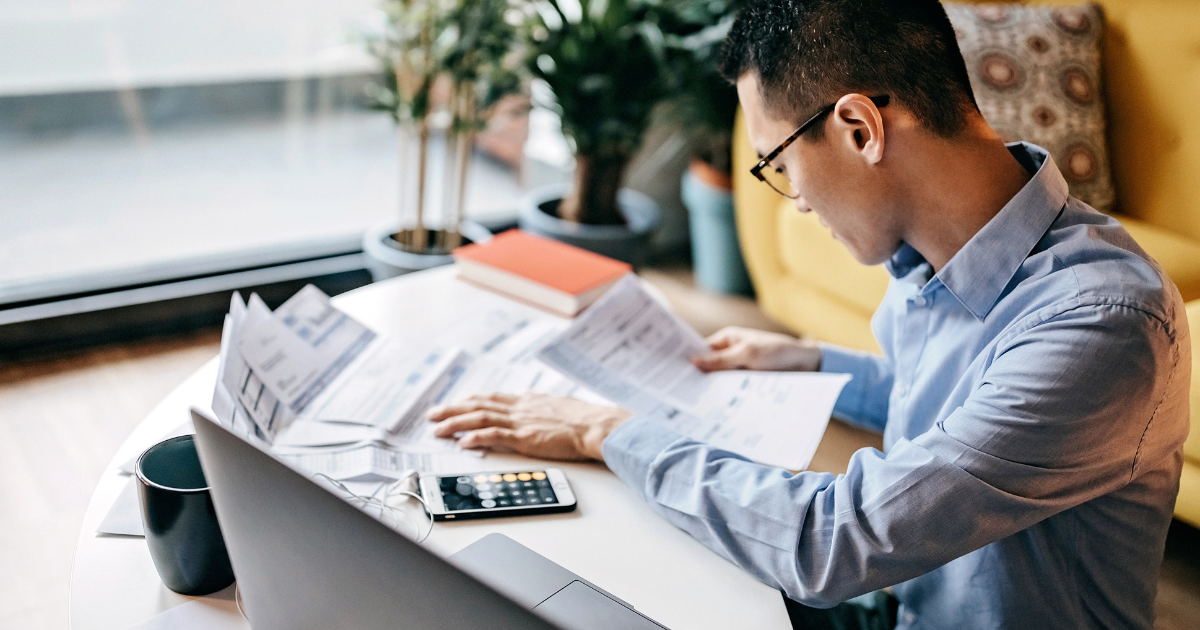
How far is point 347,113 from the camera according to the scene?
2.60m

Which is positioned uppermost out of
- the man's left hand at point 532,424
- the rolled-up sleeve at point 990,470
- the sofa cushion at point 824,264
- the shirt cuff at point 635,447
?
the rolled-up sleeve at point 990,470

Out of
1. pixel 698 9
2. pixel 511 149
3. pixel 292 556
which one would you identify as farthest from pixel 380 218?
pixel 292 556

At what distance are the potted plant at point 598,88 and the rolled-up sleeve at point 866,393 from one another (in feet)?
4.26

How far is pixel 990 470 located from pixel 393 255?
5.80 ft

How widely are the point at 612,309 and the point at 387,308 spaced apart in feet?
1.05

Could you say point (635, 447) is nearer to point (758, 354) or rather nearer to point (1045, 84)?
point (758, 354)

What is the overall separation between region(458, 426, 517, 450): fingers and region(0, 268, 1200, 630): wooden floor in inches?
13.7

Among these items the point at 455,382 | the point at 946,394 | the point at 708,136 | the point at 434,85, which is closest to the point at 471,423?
the point at 455,382

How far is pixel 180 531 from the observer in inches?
25.5

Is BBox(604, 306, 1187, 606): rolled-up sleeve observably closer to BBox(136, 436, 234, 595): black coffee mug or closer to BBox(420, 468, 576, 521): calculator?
BBox(420, 468, 576, 521): calculator

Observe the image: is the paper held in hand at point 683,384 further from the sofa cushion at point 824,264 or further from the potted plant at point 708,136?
the potted plant at point 708,136

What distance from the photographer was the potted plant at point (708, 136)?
2.33m

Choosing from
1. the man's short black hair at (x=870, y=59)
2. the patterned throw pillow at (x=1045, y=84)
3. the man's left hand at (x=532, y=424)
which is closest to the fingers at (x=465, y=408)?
the man's left hand at (x=532, y=424)

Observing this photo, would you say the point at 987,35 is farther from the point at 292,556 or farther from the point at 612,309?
the point at 292,556
